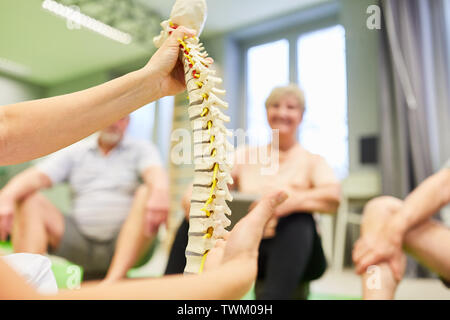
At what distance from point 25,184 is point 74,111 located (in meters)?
0.35

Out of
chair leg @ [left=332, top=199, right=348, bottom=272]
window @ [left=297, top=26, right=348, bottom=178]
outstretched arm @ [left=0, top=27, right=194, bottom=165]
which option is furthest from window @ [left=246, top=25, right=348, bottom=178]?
chair leg @ [left=332, top=199, right=348, bottom=272]

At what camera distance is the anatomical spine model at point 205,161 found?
300 millimetres

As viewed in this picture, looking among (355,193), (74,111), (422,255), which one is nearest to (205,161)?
(74,111)

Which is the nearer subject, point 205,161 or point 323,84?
point 205,161

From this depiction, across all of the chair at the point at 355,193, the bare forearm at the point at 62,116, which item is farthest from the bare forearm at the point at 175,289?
the chair at the point at 355,193

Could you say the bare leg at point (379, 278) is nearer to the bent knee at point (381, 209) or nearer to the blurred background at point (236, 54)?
the bent knee at point (381, 209)

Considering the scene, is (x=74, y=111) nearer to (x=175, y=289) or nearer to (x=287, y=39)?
(x=175, y=289)

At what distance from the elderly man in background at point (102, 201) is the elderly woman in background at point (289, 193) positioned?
0.76 feet

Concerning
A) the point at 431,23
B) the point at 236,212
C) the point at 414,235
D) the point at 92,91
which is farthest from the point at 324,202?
the point at 431,23

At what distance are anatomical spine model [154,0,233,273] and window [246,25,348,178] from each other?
0.71ft

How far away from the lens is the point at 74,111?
0.32 metres

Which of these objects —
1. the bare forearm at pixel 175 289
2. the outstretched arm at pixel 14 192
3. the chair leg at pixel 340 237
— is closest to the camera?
the bare forearm at pixel 175 289
